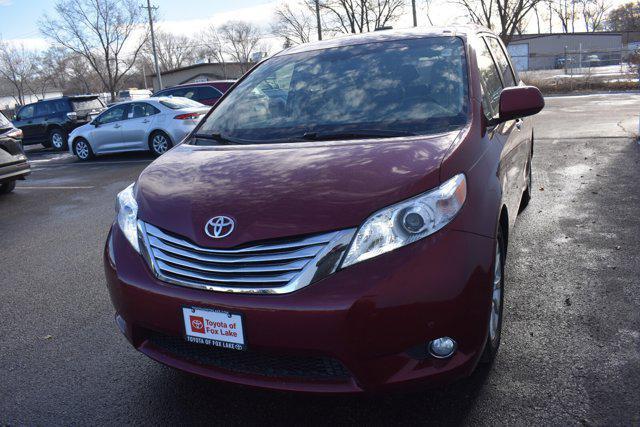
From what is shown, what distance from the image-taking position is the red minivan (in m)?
2.02

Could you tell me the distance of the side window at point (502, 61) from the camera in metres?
4.16

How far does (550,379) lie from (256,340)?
1.45 metres

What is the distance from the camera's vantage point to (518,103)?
297 cm

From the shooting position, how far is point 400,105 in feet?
9.73

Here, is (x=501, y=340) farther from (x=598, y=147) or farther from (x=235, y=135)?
(x=598, y=147)

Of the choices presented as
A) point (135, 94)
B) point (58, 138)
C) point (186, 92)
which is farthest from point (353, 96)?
point (135, 94)

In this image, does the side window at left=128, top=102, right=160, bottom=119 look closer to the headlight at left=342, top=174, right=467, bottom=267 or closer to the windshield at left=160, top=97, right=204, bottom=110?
the windshield at left=160, top=97, right=204, bottom=110

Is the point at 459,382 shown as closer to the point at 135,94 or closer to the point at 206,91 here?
the point at 206,91

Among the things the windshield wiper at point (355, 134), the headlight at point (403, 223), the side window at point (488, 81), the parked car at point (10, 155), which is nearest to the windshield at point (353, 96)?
the windshield wiper at point (355, 134)

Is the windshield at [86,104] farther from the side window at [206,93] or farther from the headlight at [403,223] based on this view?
the headlight at [403,223]

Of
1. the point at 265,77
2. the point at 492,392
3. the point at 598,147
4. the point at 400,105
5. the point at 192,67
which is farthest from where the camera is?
the point at 192,67

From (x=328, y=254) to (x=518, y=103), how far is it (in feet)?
5.23

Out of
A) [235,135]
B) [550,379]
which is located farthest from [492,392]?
[235,135]

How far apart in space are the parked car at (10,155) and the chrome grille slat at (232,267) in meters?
7.36
